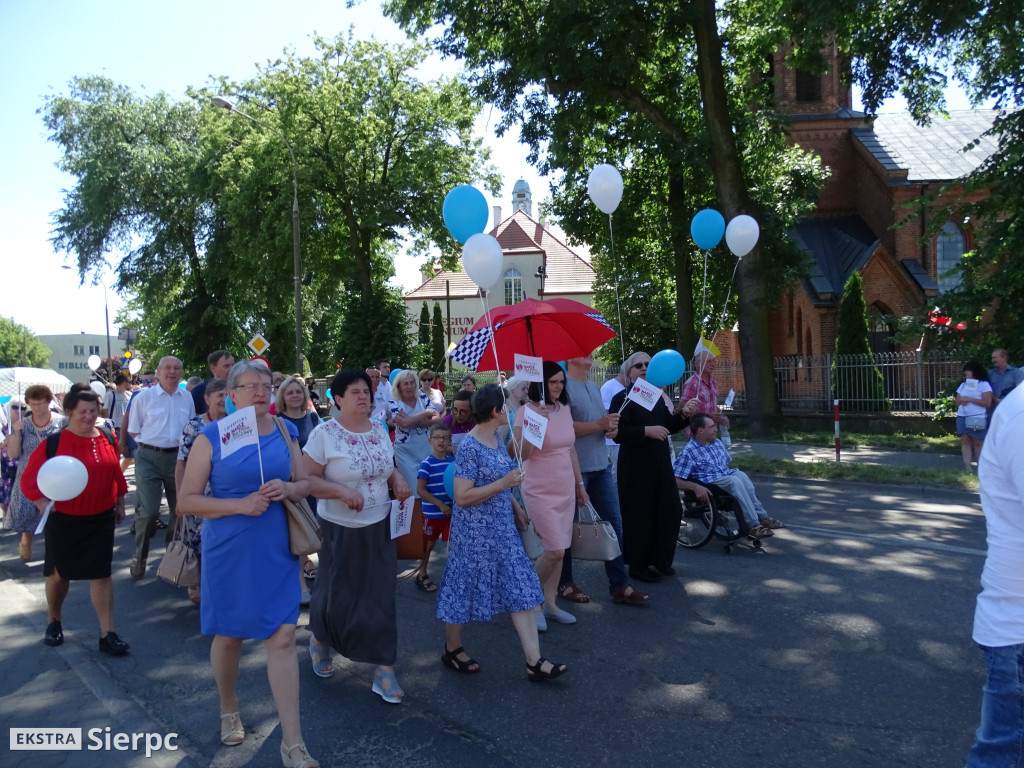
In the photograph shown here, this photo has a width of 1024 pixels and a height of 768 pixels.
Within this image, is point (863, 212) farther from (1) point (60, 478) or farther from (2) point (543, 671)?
(1) point (60, 478)

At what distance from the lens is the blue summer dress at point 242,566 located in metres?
3.88

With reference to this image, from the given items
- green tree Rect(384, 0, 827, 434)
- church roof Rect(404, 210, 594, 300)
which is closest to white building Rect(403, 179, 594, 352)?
church roof Rect(404, 210, 594, 300)

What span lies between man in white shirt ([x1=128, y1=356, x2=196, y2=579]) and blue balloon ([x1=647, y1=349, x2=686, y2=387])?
4.32 meters

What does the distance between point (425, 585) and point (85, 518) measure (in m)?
2.81

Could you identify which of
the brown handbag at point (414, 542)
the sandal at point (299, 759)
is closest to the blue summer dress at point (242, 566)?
the sandal at point (299, 759)

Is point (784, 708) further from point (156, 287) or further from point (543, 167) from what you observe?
point (156, 287)

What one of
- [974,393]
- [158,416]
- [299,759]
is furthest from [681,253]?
[299,759]

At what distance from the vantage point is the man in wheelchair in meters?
7.92

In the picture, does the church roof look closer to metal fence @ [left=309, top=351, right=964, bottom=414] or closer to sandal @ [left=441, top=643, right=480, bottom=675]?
metal fence @ [left=309, top=351, right=964, bottom=414]

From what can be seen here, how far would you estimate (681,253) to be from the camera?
25.1 m

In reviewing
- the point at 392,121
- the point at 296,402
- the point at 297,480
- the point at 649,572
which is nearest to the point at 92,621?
the point at 296,402

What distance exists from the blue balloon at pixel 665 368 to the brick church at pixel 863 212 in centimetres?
2506

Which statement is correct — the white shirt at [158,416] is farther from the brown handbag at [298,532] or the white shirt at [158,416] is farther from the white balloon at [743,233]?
the white balloon at [743,233]

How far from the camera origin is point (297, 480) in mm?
4223
